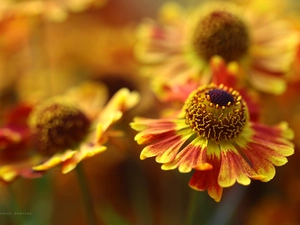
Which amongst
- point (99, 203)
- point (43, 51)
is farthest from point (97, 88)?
point (43, 51)

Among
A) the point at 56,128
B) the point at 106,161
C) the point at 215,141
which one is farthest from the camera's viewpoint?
the point at 106,161

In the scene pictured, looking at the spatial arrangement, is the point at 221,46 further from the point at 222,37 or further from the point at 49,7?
the point at 49,7

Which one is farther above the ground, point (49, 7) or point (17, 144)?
point (49, 7)

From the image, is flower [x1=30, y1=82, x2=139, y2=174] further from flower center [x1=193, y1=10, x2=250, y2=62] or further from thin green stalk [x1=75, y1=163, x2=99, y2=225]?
flower center [x1=193, y1=10, x2=250, y2=62]

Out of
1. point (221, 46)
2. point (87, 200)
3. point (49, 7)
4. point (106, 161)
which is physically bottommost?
point (87, 200)

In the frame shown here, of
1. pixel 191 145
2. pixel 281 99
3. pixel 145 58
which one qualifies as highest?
pixel 145 58

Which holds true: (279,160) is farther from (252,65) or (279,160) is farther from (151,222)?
(151,222)

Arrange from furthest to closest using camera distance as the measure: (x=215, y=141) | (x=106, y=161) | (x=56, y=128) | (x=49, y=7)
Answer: (x=106, y=161) < (x=49, y=7) < (x=56, y=128) < (x=215, y=141)

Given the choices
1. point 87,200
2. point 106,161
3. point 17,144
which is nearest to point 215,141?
point 87,200
